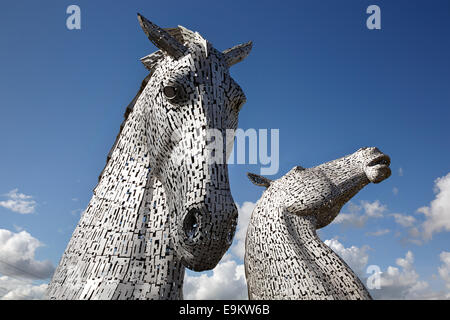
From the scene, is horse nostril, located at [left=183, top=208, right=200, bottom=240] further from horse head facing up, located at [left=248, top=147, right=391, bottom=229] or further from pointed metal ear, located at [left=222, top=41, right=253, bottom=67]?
horse head facing up, located at [left=248, top=147, right=391, bottom=229]

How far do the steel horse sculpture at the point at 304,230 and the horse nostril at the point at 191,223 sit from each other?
228 cm

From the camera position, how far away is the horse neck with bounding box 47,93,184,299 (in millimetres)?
1393

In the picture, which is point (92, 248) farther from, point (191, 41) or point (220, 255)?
point (191, 41)

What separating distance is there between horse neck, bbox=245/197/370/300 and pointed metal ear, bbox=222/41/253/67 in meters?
2.16

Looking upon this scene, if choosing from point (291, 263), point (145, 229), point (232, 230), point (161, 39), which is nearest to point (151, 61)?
point (161, 39)

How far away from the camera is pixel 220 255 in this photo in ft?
4.33

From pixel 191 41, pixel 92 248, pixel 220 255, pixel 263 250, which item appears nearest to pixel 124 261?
pixel 92 248

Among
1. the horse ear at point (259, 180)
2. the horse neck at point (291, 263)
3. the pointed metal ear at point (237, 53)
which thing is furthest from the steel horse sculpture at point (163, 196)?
the horse ear at point (259, 180)

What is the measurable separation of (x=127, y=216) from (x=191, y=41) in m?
0.93

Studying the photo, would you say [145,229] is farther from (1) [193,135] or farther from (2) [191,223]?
(1) [193,135]

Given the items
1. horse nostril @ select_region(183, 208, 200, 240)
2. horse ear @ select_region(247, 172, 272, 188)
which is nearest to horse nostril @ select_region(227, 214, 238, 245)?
horse nostril @ select_region(183, 208, 200, 240)
